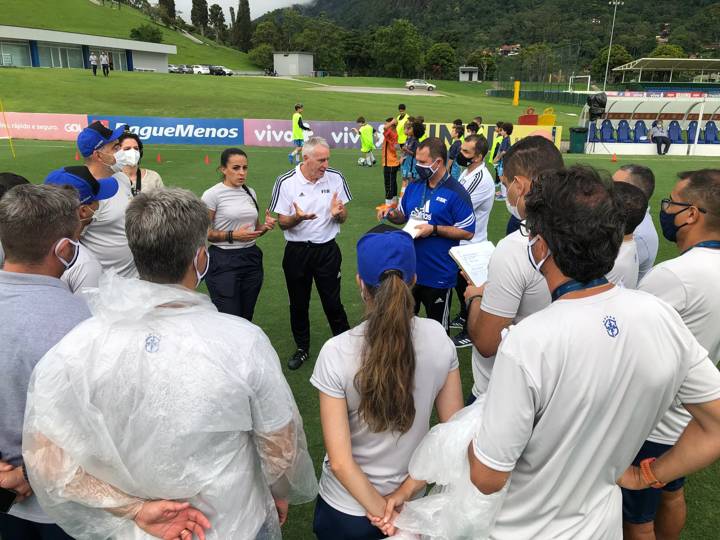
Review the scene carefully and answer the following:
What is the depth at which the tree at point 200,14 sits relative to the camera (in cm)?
11594

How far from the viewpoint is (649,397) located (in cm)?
158

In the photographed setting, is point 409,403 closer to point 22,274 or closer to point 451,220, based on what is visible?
point 22,274

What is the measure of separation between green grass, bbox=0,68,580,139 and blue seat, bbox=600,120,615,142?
628 cm

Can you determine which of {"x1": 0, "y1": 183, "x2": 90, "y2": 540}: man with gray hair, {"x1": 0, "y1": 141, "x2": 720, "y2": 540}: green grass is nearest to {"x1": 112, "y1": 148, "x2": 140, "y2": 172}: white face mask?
{"x1": 0, "y1": 141, "x2": 720, "y2": 540}: green grass

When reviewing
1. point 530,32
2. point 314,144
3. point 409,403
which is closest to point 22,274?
point 409,403

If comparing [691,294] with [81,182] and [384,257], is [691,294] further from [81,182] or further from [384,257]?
[81,182]

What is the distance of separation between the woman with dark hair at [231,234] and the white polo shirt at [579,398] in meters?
3.62

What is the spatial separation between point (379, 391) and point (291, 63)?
87.7 meters

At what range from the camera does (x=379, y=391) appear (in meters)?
1.91

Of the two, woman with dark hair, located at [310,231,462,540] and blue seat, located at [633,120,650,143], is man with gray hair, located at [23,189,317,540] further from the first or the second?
blue seat, located at [633,120,650,143]

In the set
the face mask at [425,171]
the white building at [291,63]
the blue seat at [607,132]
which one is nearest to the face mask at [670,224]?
the face mask at [425,171]

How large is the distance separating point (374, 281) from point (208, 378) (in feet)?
2.49

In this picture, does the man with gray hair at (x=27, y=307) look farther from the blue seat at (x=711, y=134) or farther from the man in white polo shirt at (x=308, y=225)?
the blue seat at (x=711, y=134)

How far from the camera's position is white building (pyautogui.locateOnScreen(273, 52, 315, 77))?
8144cm
